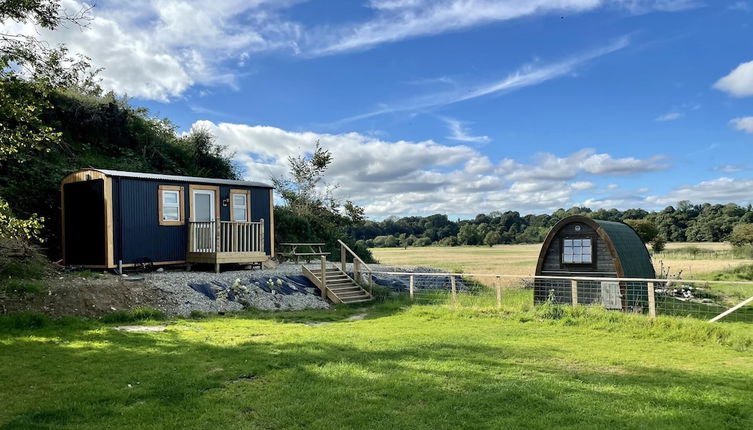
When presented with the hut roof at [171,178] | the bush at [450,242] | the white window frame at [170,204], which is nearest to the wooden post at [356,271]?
the hut roof at [171,178]

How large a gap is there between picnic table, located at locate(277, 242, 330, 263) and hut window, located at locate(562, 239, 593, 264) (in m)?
9.25

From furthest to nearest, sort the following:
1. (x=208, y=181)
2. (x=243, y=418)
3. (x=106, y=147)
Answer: (x=106, y=147) → (x=208, y=181) → (x=243, y=418)

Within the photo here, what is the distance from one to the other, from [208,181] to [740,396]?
49.2ft

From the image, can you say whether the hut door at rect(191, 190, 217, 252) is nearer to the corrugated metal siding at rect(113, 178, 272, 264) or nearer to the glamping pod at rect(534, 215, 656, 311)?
the corrugated metal siding at rect(113, 178, 272, 264)

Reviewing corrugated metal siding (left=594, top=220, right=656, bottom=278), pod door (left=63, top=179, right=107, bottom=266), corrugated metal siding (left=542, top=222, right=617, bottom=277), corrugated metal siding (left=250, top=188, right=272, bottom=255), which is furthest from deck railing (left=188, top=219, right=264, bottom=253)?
corrugated metal siding (left=594, top=220, right=656, bottom=278)

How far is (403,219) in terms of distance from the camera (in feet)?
259

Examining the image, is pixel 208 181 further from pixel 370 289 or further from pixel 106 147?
pixel 106 147

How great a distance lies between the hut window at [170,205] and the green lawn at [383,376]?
6.58 m

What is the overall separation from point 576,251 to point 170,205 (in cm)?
1299

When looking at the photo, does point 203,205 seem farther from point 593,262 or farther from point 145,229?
point 593,262

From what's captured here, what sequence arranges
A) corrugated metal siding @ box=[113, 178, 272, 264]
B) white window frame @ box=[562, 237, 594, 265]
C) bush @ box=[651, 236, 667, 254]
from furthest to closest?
bush @ box=[651, 236, 667, 254] → white window frame @ box=[562, 237, 594, 265] → corrugated metal siding @ box=[113, 178, 272, 264]

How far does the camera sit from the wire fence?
36.6 ft

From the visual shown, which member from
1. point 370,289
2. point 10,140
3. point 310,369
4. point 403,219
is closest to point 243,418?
point 310,369

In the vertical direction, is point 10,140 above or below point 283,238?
above
